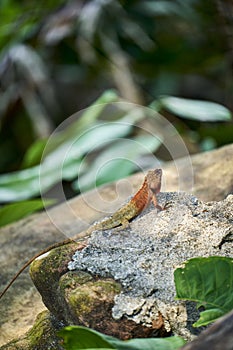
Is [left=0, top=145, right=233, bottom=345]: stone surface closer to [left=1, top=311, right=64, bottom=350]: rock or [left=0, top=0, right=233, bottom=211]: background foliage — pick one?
[left=1, top=311, right=64, bottom=350]: rock

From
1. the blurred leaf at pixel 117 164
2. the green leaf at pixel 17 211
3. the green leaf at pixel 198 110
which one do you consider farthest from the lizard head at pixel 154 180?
the green leaf at pixel 198 110

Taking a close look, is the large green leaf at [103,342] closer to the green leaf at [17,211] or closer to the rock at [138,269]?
the rock at [138,269]

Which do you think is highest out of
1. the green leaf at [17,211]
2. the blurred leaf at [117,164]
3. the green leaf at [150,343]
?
the green leaf at [150,343]

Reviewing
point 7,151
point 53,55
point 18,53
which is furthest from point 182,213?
point 7,151

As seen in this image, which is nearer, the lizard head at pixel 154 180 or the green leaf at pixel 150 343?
the green leaf at pixel 150 343

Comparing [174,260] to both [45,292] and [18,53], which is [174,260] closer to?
[45,292]
